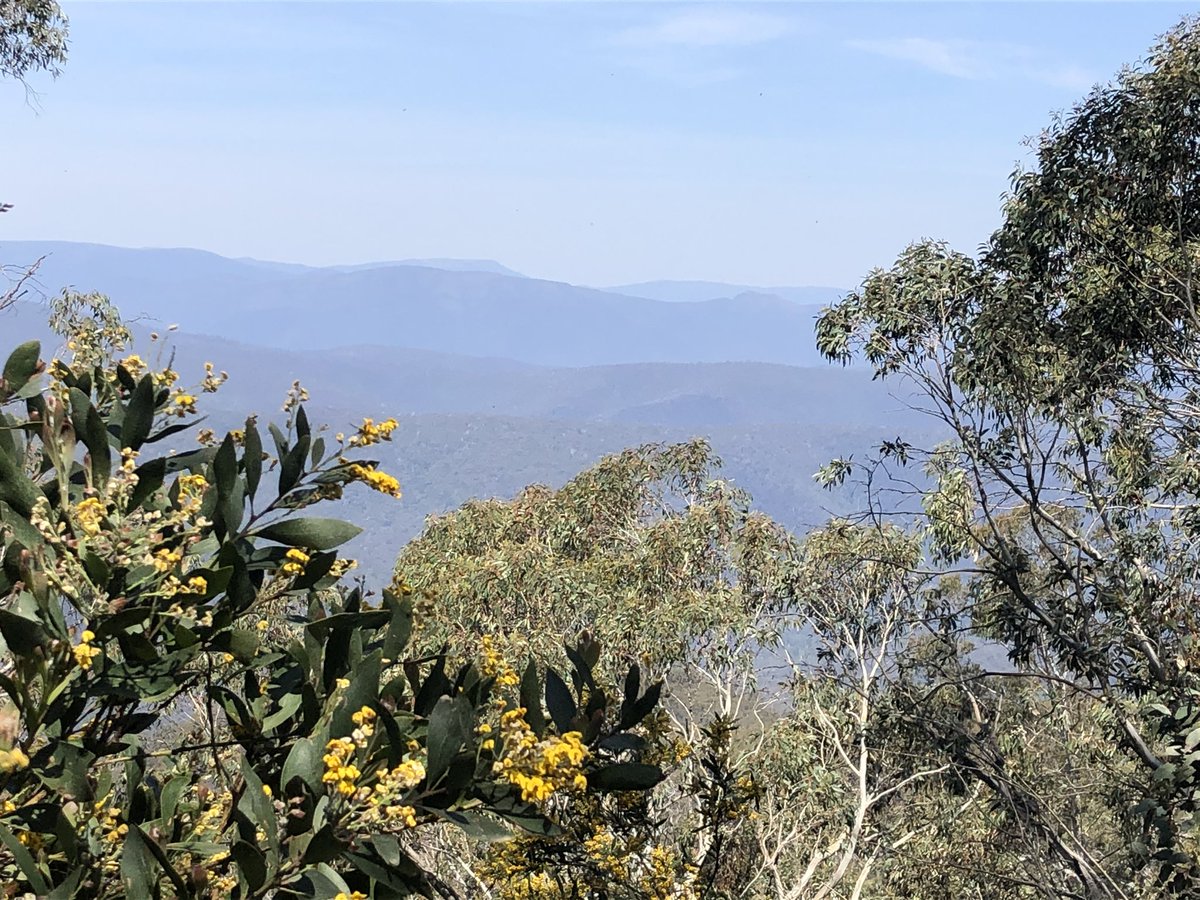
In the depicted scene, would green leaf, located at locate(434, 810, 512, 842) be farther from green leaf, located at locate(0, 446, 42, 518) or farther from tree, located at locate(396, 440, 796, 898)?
tree, located at locate(396, 440, 796, 898)

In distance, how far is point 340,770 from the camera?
149 centimetres

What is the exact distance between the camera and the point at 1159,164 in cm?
766

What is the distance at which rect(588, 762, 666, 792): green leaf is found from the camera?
2.04m

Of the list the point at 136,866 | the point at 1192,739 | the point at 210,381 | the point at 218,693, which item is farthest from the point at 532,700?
the point at 1192,739

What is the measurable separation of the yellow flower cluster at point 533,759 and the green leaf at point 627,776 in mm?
286

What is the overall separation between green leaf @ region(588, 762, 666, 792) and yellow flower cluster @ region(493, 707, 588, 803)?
0.94ft

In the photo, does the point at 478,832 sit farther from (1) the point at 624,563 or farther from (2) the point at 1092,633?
(1) the point at 624,563

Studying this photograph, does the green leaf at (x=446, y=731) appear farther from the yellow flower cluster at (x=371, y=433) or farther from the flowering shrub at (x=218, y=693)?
the yellow flower cluster at (x=371, y=433)

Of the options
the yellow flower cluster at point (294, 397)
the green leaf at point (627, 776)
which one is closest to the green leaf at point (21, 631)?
the yellow flower cluster at point (294, 397)

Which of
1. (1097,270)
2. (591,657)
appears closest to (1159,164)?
(1097,270)

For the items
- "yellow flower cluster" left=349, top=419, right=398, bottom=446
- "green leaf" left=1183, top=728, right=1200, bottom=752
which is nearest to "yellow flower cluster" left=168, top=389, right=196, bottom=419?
"yellow flower cluster" left=349, top=419, right=398, bottom=446

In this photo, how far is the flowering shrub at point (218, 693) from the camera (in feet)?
4.94

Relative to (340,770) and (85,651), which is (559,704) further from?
(85,651)

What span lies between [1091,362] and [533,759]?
708cm
